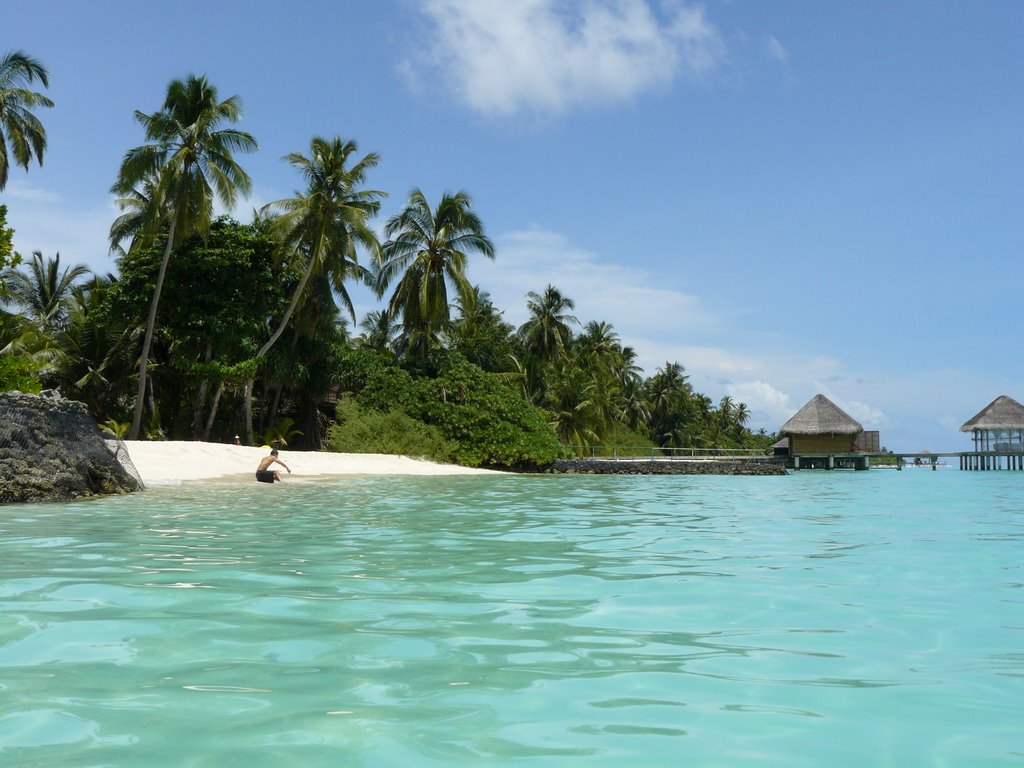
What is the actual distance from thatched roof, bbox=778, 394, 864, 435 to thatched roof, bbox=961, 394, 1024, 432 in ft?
22.3

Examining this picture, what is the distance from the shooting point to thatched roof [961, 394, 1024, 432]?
45.2 metres

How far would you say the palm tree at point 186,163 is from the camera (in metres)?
27.0

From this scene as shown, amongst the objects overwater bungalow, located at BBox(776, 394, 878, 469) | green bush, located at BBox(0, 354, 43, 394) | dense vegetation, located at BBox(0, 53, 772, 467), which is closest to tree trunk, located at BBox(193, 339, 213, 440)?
dense vegetation, located at BBox(0, 53, 772, 467)

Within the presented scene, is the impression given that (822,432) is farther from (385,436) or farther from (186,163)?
(186,163)

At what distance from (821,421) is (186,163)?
118 feet

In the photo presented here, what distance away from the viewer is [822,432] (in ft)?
151

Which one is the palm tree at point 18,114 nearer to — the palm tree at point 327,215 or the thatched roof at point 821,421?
the palm tree at point 327,215

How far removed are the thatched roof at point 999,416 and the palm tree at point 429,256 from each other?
104 ft

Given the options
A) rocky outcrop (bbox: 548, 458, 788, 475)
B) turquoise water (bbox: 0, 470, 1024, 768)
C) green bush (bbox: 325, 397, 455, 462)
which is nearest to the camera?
turquoise water (bbox: 0, 470, 1024, 768)

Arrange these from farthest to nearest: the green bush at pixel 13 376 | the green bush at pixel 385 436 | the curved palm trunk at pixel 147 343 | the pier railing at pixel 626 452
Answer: the pier railing at pixel 626 452, the green bush at pixel 385 436, the curved palm trunk at pixel 147 343, the green bush at pixel 13 376

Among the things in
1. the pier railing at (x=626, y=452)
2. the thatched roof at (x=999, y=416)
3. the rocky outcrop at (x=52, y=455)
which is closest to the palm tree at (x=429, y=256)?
the pier railing at (x=626, y=452)

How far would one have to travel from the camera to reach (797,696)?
316 centimetres

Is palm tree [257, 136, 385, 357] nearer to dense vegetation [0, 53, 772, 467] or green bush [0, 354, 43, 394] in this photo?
dense vegetation [0, 53, 772, 467]

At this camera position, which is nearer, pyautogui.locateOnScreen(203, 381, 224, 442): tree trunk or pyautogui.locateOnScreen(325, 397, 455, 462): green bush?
pyautogui.locateOnScreen(325, 397, 455, 462): green bush
